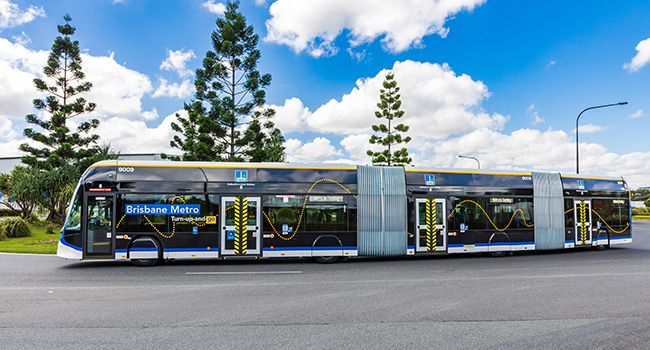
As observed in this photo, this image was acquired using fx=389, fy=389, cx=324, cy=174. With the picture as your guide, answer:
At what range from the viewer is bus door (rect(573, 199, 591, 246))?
571 inches

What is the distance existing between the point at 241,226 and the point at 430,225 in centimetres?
596

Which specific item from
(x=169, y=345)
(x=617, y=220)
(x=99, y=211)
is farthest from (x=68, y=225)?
(x=617, y=220)

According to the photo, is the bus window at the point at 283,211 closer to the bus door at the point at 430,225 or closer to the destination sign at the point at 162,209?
the destination sign at the point at 162,209

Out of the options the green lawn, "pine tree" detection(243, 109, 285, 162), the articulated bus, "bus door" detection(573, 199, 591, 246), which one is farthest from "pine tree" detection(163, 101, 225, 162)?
"bus door" detection(573, 199, 591, 246)

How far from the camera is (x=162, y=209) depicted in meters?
11.0

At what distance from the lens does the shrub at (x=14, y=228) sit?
63.9 feet

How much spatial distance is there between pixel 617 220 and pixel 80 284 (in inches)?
722

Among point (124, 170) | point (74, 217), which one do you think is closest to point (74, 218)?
point (74, 217)

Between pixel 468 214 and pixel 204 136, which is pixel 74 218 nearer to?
pixel 468 214

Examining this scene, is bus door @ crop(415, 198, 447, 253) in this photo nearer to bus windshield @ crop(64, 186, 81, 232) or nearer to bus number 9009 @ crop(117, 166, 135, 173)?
bus number 9009 @ crop(117, 166, 135, 173)

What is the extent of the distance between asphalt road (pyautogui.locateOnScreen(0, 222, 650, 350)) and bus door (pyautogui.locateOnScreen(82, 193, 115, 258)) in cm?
52

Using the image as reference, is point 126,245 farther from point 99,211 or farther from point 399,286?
point 399,286

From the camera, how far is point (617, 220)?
15.5m

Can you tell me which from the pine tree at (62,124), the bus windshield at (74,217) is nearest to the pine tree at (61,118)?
the pine tree at (62,124)
